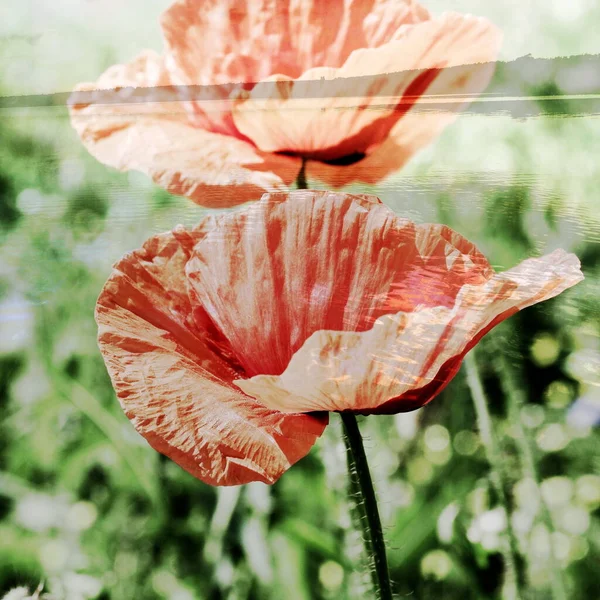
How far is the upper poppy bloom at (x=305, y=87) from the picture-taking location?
52 centimetres

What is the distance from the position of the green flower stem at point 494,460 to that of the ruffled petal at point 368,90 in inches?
8.5

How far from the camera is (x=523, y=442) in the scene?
52 centimetres

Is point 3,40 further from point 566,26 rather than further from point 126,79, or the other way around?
point 566,26

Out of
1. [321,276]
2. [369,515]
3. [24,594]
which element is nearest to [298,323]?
[321,276]

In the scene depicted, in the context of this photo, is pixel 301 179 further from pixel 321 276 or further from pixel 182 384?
pixel 182 384

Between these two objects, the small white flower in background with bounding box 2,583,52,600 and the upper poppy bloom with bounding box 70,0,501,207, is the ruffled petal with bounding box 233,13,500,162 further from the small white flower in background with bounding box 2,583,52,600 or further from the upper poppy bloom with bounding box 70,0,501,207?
the small white flower in background with bounding box 2,583,52,600

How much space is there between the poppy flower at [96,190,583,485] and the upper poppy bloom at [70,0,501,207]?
45 millimetres

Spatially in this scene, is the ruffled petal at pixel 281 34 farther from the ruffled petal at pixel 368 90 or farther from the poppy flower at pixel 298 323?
the poppy flower at pixel 298 323

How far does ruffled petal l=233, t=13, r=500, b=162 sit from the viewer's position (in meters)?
0.51

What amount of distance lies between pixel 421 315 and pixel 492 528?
8.5 inches

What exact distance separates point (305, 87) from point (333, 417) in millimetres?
289

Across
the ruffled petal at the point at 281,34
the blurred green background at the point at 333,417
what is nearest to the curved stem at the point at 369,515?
the blurred green background at the point at 333,417

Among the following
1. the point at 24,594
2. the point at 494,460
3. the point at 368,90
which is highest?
the point at 368,90

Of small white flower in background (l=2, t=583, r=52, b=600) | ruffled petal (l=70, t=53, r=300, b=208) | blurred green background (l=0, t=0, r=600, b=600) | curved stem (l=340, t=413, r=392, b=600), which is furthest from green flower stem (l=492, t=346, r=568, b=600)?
small white flower in background (l=2, t=583, r=52, b=600)
